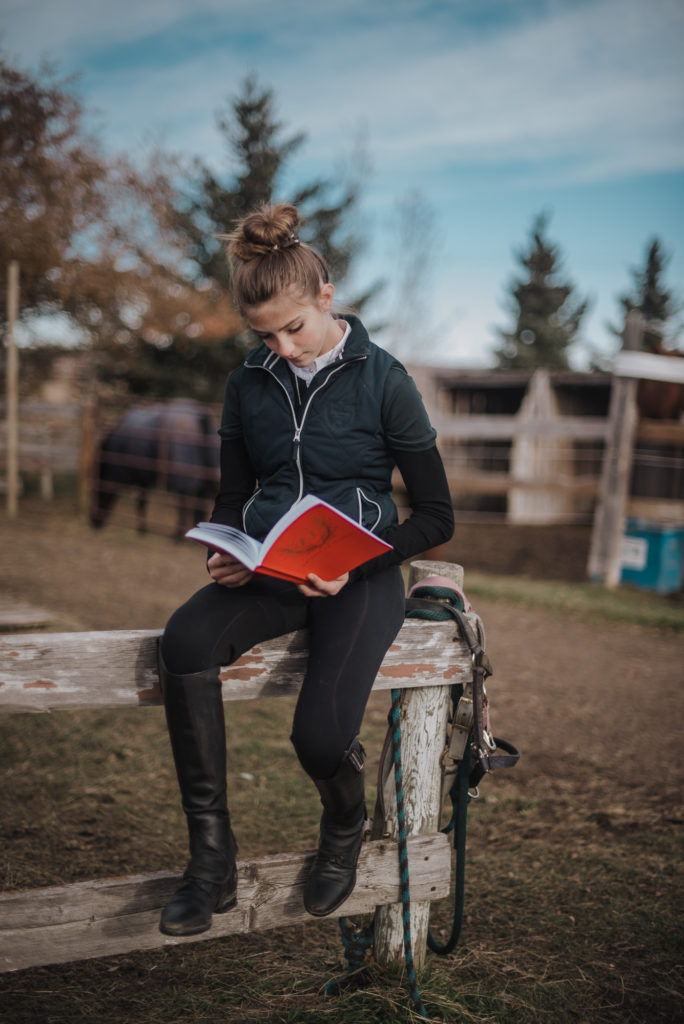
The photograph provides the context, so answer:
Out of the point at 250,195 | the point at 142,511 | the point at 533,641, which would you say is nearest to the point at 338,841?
the point at 533,641

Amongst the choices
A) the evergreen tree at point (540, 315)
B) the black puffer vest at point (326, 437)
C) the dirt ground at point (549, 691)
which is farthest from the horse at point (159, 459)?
the evergreen tree at point (540, 315)

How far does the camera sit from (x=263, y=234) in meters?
1.84

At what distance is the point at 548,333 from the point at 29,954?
1025 inches

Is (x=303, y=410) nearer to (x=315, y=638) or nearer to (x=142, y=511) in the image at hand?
(x=315, y=638)

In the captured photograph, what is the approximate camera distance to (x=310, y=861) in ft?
6.07

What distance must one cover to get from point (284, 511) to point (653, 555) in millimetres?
6106

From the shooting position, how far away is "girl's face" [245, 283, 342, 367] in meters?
1.89

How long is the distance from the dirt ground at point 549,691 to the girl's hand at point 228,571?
141cm

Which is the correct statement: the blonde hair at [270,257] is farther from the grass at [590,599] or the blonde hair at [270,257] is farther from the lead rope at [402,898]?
the grass at [590,599]

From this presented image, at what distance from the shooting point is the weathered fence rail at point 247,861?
64.9 inches

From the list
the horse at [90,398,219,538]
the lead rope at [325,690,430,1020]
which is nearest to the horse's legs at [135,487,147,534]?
the horse at [90,398,219,538]

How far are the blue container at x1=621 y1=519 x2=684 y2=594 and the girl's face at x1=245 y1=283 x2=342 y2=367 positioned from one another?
5.99 meters

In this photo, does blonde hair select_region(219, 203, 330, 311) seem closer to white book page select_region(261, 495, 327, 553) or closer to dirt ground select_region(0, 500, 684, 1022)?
white book page select_region(261, 495, 327, 553)

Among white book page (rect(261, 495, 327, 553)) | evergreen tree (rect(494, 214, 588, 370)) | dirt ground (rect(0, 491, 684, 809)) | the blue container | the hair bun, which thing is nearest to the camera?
white book page (rect(261, 495, 327, 553))
